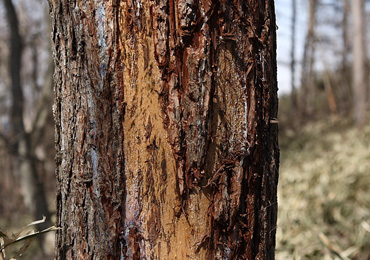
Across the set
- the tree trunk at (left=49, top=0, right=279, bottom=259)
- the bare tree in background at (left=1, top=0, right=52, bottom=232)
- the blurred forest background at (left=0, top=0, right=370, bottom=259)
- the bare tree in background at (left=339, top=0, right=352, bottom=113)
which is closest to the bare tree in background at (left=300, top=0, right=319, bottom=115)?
the blurred forest background at (left=0, top=0, right=370, bottom=259)

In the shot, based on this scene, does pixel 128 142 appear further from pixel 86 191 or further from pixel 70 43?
pixel 70 43

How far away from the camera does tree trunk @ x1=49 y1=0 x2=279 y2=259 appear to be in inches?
39.6

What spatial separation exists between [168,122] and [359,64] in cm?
1296

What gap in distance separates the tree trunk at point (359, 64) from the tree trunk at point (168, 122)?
12367 mm

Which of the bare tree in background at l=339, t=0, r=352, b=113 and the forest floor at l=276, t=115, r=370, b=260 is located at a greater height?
the bare tree in background at l=339, t=0, r=352, b=113

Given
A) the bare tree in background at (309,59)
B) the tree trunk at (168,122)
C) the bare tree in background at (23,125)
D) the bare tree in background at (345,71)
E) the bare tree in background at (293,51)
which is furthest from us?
the bare tree in background at (345,71)

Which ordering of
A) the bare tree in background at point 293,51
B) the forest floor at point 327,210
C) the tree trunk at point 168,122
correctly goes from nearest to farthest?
the tree trunk at point 168,122 → the forest floor at point 327,210 → the bare tree in background at point 293,51

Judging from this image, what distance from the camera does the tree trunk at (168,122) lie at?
1006mm

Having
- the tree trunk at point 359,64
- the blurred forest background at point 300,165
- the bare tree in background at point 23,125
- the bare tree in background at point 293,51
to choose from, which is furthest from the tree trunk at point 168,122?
A: the bare tree in background at point 293,51

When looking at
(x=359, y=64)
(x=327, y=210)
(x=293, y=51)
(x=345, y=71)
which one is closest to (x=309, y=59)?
(x=293, y=51)

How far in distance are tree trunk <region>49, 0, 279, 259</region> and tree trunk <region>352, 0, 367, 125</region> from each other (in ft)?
40.6

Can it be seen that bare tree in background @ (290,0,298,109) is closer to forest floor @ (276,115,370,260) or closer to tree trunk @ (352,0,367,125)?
tree trunk @ (352,0,367,125)

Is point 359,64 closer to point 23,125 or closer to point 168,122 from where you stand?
point 23,125

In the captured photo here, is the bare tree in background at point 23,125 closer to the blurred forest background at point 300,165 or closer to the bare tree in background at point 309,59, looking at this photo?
the blurred forest background at point 300,165
